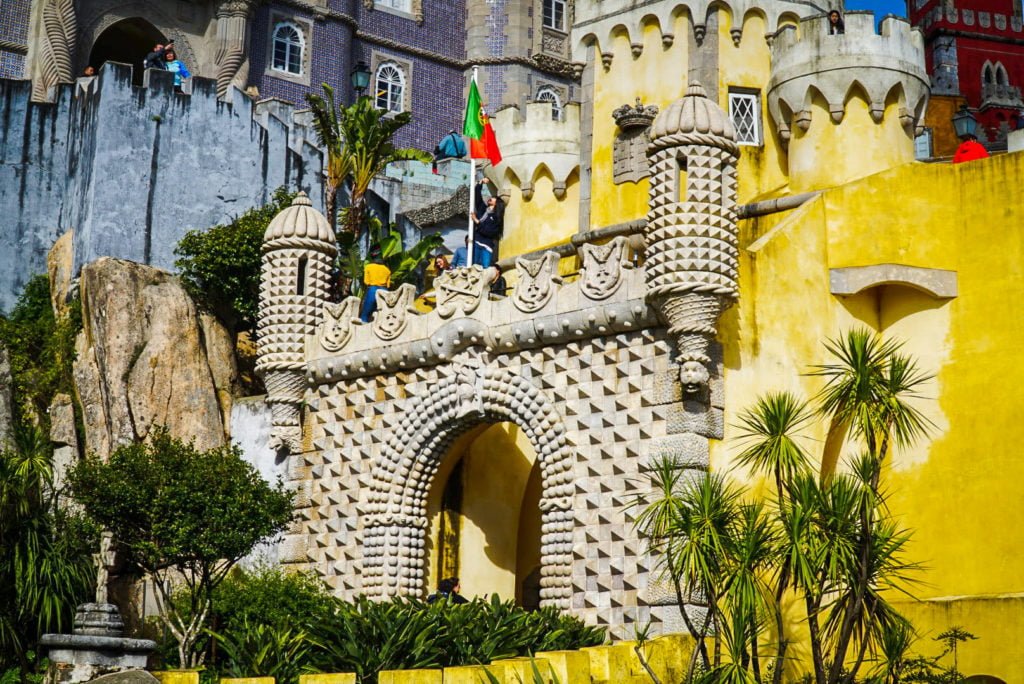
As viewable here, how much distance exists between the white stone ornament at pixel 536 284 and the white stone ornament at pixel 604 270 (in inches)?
23.4

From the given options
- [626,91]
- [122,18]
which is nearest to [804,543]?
[626,91]

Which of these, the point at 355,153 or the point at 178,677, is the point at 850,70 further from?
the point at 178,677

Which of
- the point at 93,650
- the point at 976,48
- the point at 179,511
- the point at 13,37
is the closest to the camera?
the point at 93,650

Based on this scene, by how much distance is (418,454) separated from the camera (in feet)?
77.2

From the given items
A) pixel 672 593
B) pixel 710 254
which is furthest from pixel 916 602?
pixel 710 254

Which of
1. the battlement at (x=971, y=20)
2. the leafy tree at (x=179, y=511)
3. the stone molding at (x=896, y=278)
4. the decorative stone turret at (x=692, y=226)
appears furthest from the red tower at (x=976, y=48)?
the leafy tree at (x=179, y=511)

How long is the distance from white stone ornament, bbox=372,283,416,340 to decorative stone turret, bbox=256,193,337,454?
4.46ft

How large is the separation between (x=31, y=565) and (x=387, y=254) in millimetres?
12382

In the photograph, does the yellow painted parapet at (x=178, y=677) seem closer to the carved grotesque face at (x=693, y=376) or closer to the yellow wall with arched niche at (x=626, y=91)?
the carved grotesque face at (x=693, y=376)

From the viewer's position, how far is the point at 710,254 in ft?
66.4

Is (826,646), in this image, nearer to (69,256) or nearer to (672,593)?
(672,593)

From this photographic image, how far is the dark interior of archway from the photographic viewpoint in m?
40.9

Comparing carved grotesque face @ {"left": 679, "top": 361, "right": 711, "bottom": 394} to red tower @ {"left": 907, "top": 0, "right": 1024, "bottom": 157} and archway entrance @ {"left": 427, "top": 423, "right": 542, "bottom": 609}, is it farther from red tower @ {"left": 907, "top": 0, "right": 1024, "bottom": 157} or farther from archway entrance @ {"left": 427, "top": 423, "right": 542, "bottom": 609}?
red tower @ {"left": 907, "top": 0, "right": 1024, "bottom": 157}

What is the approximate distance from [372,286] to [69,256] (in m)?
6.89
